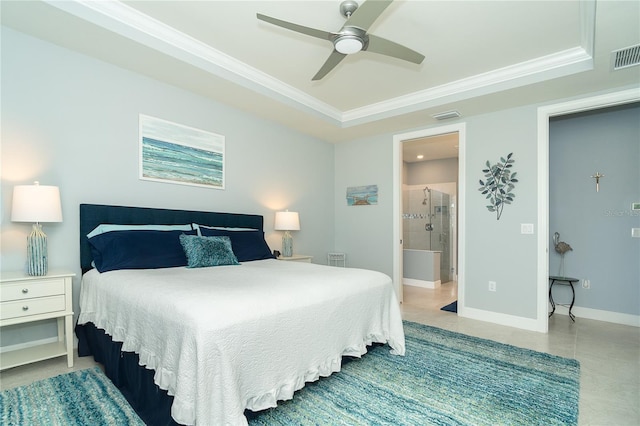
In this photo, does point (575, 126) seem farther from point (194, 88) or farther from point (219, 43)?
point (194, 88)

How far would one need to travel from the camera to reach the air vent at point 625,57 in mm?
2557

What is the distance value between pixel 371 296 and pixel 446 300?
291 cm

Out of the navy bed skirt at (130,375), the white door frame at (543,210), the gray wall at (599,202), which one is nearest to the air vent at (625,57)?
the white door frame at (543,210)

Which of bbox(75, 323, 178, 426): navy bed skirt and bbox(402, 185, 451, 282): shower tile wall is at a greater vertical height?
bbox(402, 185, 451, 282): shower tile wall

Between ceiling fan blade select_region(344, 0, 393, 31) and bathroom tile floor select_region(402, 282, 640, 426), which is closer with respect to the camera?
ceiling fan blade select_region(344, 0, 393, 31)

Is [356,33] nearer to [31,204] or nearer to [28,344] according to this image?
[31,204]

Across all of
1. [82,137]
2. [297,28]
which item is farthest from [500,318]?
[82,137]

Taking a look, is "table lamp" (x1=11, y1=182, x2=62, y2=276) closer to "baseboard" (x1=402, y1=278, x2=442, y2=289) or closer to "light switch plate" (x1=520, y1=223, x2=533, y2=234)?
"light switch plate" (x1=520, y1=223, x2=533, y2=234)

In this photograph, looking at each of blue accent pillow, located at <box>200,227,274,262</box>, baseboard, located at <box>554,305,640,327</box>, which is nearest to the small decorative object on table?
baseboard, located at <box>554,305,640,327</box>

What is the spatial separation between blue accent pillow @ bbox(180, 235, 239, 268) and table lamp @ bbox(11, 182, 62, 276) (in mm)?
967

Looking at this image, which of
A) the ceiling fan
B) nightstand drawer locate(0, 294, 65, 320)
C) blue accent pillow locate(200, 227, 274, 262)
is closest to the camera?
the ceiling fan

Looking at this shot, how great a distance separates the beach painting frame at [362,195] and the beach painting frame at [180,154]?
2176 mm

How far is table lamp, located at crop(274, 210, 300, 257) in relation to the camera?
4.28 metres

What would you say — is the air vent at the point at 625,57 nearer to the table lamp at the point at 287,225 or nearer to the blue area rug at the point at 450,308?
the blue area rug at the point at 450,308
